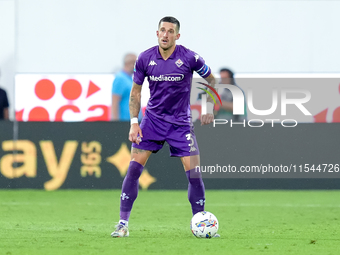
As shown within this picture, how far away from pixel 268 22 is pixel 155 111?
5.95m

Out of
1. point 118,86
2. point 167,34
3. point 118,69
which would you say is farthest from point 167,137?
point 118,69

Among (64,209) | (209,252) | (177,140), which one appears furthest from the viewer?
(64,209)

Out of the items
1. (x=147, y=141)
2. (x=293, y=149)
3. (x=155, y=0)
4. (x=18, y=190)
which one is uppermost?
(x=155, y=0)

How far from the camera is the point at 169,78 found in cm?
648

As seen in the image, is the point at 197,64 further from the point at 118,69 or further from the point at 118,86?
the point at 118,69

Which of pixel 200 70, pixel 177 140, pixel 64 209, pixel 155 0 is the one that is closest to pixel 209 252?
pixel 177 140

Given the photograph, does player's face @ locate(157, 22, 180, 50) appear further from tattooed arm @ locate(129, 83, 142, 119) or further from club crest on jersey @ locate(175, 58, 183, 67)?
tattooed arm @ locate(129, 83, 142, 119)

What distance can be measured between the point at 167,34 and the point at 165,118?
2.42 ft

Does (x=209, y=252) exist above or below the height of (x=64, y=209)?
above

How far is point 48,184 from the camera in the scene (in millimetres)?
11664

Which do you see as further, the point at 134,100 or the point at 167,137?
the point at 134,100

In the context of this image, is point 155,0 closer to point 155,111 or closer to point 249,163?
point 249,163

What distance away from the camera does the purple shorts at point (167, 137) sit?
6.57 metres

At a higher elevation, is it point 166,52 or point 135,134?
point 166,52
